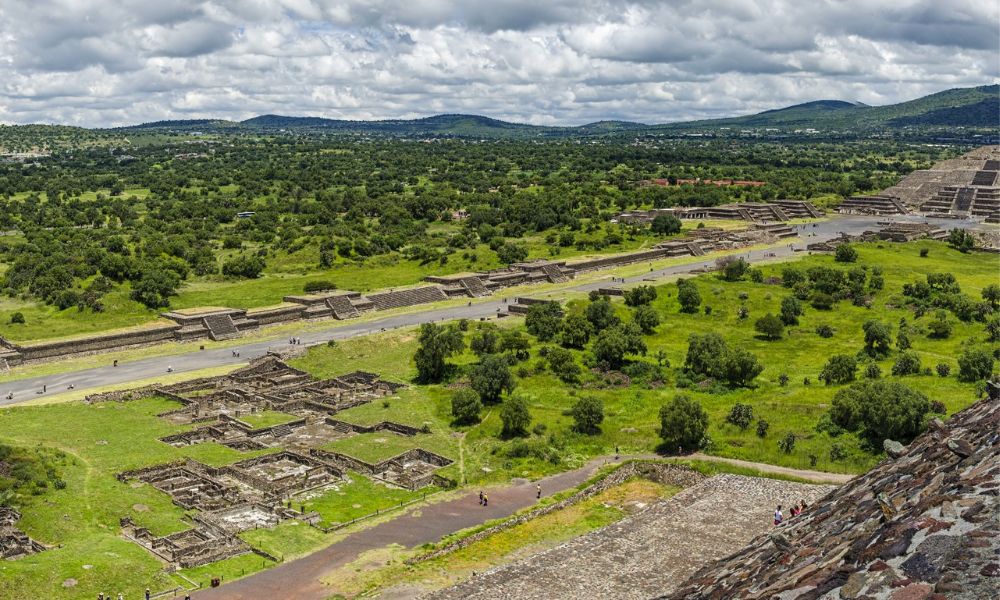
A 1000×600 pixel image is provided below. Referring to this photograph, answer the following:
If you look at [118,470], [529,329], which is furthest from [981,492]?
[529,329]

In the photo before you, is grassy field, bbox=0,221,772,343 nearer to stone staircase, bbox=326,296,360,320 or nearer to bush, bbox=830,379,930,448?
stone staircase, bbox=326,296,360,320

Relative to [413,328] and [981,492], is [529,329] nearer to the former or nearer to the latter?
[413,328]

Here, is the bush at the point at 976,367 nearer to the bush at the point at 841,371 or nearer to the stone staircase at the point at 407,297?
the bush at the point at 841,371

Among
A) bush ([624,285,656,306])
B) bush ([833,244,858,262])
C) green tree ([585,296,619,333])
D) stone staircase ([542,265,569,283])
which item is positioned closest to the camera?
green tree ([585,296,619,333])

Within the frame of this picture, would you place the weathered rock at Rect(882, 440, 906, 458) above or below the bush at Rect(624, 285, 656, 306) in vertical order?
above

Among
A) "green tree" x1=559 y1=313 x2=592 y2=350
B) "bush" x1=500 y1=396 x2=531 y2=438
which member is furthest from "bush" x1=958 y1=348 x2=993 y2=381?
"bush" x1=500 y1=396 x2=531 y2=438

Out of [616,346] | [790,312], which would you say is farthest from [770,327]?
[616,346]
